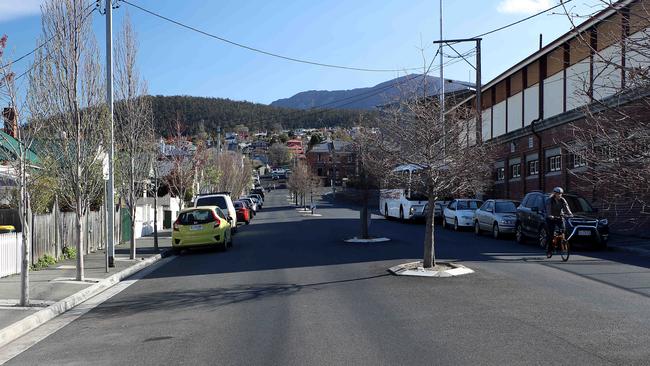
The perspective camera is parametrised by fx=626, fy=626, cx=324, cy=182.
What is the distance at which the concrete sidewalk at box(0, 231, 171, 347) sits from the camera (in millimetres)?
10008

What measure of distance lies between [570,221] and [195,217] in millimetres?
11912

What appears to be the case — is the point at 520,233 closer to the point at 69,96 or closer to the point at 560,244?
the point at 560,244

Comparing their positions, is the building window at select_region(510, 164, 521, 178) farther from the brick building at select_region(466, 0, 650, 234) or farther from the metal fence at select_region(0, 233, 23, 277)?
the metal fence at select_region(0, 233, 23, 277)

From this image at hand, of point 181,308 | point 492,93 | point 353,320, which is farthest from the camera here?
point 492,93

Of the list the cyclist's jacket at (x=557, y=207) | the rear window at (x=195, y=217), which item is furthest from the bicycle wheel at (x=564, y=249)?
the rear window at (x=195, y=217)

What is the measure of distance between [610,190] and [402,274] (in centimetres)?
876

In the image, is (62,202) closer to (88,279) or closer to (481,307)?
(88,279)

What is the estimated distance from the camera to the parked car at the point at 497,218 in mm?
23531

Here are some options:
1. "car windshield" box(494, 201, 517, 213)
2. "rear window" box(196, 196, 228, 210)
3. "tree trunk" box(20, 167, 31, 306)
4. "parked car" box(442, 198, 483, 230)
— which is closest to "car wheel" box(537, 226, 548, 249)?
"car windshield" box(494, 201, 517, 213)

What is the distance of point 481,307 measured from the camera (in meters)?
9.78

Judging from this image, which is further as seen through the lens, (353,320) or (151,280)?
(151,280)

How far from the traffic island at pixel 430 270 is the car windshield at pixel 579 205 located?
7.30 meters

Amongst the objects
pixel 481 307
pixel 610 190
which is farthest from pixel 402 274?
pixel 610 190

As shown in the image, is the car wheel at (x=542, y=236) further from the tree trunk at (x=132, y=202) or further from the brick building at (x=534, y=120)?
the tree trunk at (x=132, y=202)
